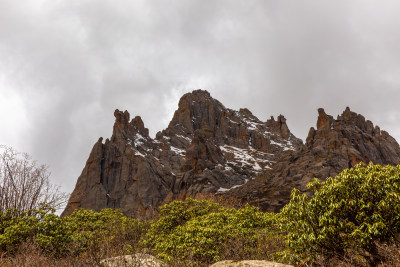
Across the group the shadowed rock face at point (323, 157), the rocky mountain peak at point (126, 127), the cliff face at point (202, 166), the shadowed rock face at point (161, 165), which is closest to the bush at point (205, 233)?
the shadowed rock face at point (161, 165)

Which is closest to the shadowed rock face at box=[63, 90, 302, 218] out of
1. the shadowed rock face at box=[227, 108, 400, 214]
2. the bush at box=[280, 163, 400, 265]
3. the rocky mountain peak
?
the rocky mountain peak

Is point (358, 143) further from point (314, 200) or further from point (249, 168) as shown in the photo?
point (314, 200)

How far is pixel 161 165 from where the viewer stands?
424 feet

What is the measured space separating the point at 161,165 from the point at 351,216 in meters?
118

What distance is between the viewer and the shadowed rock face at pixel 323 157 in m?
82.6

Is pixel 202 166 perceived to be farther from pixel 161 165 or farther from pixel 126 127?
pixel 126 127

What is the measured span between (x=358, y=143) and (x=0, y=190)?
117 metres

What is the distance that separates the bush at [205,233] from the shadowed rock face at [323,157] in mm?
47834

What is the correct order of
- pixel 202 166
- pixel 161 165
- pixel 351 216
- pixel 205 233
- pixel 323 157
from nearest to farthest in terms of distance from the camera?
1. pixel 351 216
2. pixel 205 233
3. pixel 323 157
4. pixel 202 166
5. pixel 161 165

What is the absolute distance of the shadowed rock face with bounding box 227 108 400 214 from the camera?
3253 inches

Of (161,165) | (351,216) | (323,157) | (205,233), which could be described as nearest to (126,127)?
(161,165)

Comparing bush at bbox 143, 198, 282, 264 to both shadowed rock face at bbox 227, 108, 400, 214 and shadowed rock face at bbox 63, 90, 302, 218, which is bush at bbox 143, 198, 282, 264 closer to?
shadowed rock face at bbox 63, 90, 302, 218

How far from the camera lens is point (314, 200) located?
14938 mm

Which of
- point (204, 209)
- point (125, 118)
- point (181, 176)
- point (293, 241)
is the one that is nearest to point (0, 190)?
point (204, 209)
